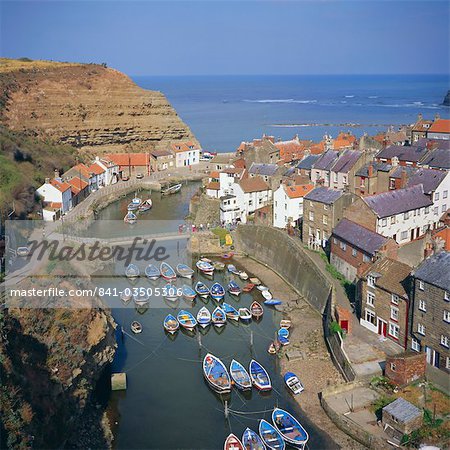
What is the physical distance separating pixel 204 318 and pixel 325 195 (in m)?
9.66

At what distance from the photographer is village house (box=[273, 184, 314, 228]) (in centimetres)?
3538

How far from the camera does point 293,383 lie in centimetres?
2169

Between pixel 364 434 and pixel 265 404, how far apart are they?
4081mm

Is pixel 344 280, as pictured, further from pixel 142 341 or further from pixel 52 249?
pixel 52 249

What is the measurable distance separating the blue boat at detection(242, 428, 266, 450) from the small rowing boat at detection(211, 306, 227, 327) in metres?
8.40

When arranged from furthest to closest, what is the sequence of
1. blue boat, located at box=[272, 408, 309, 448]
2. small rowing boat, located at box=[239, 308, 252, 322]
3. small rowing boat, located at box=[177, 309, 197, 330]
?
small rowing boat, located at box=[239, 308, 252, 322] < small rowing boat, located at box=[177, 309, 197, 330] < blue boat, located at box=[272, 408, 309, 448]

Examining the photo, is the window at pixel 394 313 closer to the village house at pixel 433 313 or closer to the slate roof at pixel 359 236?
the village house at pixel 433 313

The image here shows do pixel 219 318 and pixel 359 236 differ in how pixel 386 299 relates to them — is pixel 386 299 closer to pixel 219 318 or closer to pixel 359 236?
pixel 359 236

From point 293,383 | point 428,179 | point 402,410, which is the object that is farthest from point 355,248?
point 402,410

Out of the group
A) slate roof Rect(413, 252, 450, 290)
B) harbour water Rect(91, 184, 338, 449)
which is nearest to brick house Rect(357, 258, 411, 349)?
slate roof Rect(413, 252, 450, 290)

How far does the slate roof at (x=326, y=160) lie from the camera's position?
38375mm

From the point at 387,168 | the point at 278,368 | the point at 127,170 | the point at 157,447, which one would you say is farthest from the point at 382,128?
the point at 157,447

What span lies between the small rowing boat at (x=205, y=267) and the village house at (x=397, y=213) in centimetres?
817

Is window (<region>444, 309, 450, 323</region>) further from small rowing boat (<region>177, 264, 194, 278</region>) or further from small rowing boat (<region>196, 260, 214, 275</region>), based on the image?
small rowing boat (<region>177, 264, 194, 278</region>)
